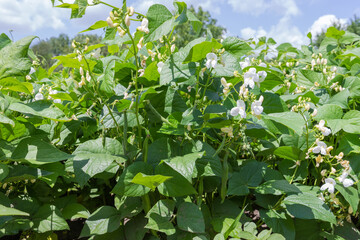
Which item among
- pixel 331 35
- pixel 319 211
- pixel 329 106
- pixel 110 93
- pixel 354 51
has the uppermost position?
pixel 331 35

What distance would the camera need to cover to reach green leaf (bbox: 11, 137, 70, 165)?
3.80 ft

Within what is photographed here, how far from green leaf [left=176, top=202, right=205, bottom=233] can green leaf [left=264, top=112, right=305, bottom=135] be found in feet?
1.60

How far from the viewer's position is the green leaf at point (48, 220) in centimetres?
127

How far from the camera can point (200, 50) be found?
3.91 feet

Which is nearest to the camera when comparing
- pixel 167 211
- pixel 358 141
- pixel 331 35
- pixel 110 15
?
pixel 110 15

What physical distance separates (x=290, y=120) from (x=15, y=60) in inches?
46.3

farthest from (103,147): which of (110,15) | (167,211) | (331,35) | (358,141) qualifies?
(331,35)

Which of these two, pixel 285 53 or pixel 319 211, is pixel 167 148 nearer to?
pixel 319 211

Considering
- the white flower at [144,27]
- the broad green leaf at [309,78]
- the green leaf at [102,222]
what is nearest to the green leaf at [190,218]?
the green leaf at [102,222]

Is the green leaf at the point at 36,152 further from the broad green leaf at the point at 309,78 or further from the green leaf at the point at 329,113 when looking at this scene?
the broad green leaf at the point at 309,78

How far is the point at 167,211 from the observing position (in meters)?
1.22

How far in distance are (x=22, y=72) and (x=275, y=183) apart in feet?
3.97

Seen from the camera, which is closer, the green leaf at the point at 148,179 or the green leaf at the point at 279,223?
the green leaf at the point at 148,179

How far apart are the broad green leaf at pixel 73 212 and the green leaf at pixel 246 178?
0.69 m
